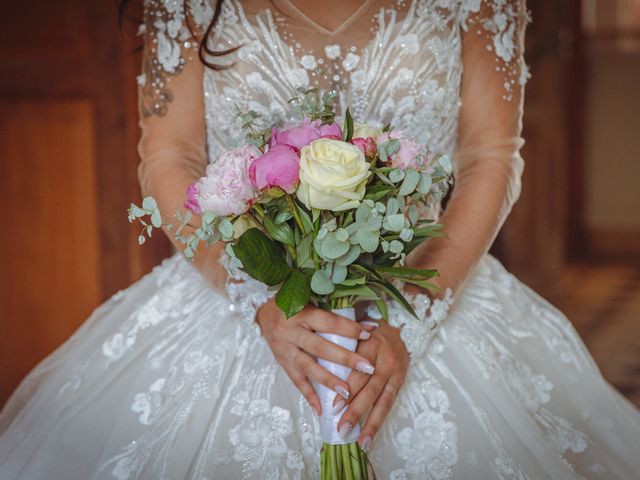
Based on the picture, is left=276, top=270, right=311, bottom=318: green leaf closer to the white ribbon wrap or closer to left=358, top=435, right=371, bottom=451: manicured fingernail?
the white ribbon wrap

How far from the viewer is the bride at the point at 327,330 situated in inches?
46.9

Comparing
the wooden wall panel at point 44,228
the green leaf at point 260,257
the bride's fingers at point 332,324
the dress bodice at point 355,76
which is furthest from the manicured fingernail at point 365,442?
the wooden wall panel at point 44,228

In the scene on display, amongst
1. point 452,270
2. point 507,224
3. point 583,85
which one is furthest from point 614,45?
point 452,270

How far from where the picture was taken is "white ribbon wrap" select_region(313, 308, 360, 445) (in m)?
1.10

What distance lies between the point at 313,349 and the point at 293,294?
0.14m

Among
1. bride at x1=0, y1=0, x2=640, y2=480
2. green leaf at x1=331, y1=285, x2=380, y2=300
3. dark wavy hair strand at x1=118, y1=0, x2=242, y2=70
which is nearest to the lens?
green leaf at x1=331, y1=285, x2=380, y2=300

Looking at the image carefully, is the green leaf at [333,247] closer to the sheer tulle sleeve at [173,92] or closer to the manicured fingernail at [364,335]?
the manicured fingernail at [364,335]

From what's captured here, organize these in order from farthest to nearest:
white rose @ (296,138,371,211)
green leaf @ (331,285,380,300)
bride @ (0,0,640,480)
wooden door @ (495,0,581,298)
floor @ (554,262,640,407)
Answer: wooden door @ (495,0,581,298) → floor @ (554,262,640,407) → bride @ (0,0,640,480) → green leaf @ (331,285,380,300) → white rose @ (296,138,371,211)

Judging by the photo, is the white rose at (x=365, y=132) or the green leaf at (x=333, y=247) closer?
the green leaf at (x=333, y=247)

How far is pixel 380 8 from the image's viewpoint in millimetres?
1486

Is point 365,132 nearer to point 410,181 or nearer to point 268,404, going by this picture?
point 410,181

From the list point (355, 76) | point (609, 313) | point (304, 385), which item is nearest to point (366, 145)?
point (304, 385)

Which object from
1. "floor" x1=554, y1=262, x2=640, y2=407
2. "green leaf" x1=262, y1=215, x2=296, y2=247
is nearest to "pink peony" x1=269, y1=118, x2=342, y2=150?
"green leaf" x1=262, y1=215, x2=296, y2=247

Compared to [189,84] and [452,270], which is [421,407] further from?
[189,84]
